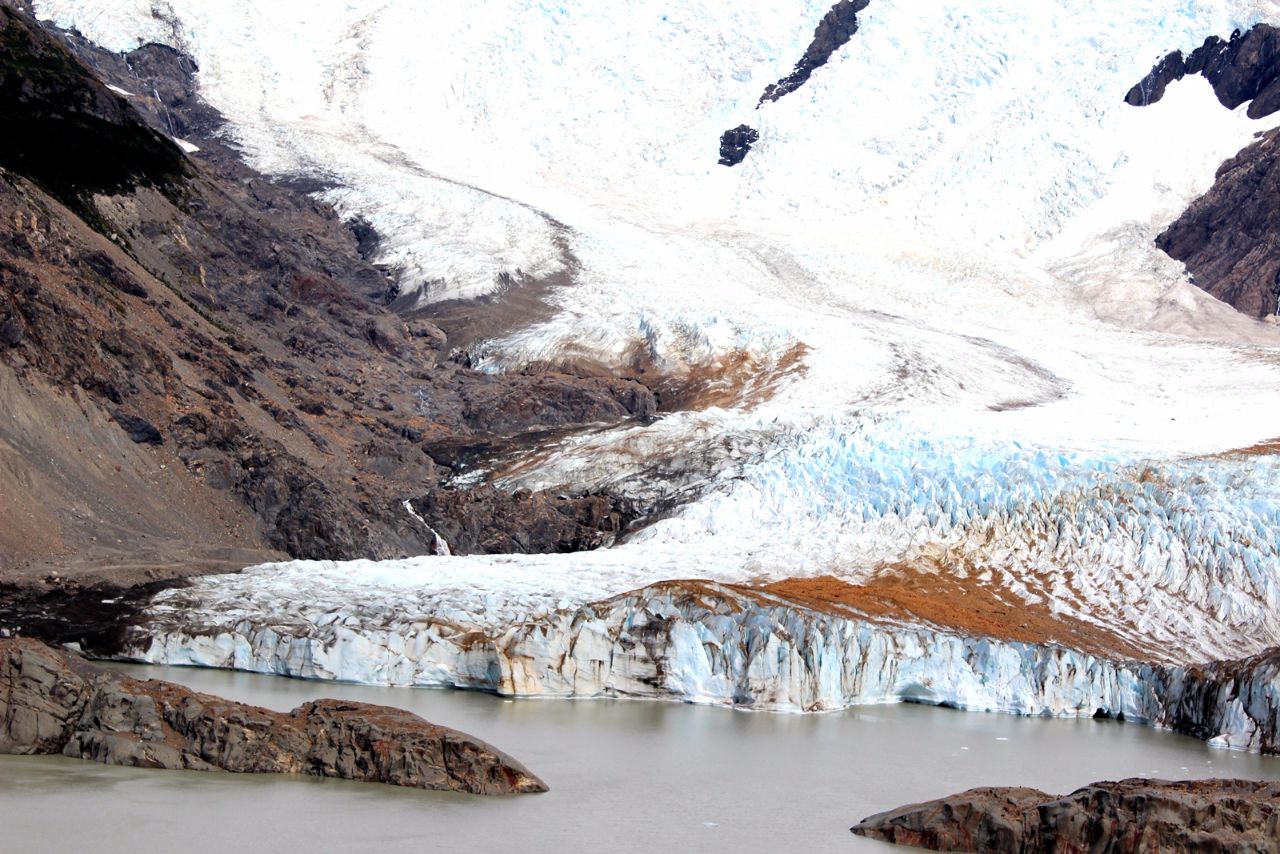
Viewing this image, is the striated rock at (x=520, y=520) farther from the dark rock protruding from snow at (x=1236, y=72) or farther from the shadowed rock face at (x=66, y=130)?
the dark rock protruding from snow at (x=1236, y=72)

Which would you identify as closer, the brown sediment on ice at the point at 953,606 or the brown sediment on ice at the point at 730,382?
the brown sediment on ice at the point at 953,606

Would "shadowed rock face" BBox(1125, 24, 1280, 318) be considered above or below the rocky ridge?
above

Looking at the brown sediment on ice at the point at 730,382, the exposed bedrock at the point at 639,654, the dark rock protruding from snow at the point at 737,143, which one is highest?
the dark rock protruding from snow at the point at 737,143

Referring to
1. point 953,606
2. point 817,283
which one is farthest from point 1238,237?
point 953,606

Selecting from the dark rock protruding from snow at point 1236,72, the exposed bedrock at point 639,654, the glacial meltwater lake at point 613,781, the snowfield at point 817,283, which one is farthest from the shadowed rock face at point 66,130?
the dark rock protruding from snow at point 1236,72

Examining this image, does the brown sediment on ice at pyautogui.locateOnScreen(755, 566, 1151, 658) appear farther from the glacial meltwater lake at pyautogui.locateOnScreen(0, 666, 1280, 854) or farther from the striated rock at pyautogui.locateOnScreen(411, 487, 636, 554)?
the striated rock at pyautogui.locateOnScreen(411, 487, 636, 554)

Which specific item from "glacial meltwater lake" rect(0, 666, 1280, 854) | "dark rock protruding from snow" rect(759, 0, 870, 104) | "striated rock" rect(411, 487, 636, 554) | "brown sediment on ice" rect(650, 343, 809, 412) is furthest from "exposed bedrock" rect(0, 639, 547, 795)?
"dark rock protruding from snow" rect(759, 0, 870, 104)
